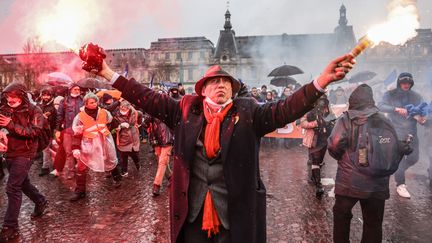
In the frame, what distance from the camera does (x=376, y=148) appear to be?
360cm

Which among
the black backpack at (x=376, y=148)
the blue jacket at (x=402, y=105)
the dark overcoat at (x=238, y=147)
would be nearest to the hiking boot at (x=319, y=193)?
the blue jacket at (x=402, y=105)

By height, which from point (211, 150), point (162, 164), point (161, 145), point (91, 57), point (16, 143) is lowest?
point (162, 164)

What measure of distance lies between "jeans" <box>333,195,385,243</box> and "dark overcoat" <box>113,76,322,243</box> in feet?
4.72

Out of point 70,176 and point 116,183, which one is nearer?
point 116,183

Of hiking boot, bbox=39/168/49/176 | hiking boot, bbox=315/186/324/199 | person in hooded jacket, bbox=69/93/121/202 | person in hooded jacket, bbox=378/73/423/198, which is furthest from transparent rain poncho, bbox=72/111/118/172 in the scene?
person in hooded jacket, bbox=378/73/423/198

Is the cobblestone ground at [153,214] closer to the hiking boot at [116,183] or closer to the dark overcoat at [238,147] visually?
the hiking boot at [116,183]

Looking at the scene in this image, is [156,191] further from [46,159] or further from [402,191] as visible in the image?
[402,191]

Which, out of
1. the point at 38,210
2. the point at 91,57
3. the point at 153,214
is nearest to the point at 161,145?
the point at 153,214

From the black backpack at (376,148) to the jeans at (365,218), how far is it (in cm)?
35

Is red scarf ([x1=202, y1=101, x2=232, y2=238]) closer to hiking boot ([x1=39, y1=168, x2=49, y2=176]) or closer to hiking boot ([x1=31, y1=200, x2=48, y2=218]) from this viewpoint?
hiking boot ([x1=31, y1=200, x2=48, y2=218])

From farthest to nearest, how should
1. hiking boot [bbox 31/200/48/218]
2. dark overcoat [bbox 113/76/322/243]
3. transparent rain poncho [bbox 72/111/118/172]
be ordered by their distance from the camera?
transparent rain poncho [bbox 72/111/118/172] → hiking boot [bbox 31/200/48/218] → dark overcoat [bbox 113/76/322/243]

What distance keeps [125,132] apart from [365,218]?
239 inches

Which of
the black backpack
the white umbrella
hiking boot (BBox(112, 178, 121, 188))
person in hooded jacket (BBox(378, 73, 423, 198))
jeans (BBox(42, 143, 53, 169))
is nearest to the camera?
the black backpack

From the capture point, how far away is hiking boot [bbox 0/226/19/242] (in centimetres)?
476
